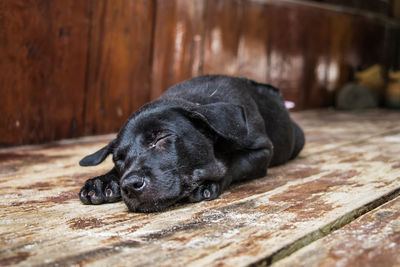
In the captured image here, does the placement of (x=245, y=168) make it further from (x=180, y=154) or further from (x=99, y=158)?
(x=99, y=158)

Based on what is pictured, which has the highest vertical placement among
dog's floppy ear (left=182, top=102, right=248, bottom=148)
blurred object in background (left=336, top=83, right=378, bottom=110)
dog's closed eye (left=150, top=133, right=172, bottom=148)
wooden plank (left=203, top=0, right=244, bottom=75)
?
wooden plank (left=203, top=0, right=244, bottom=75)

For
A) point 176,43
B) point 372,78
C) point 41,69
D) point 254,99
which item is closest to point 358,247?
point 254,99

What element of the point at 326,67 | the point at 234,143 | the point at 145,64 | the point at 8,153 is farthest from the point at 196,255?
the point at 326,67

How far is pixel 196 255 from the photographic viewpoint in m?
1.63

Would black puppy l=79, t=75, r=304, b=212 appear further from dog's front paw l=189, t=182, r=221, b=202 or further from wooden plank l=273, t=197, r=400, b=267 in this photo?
wooden plank l=273, t=197, r=400, b=267

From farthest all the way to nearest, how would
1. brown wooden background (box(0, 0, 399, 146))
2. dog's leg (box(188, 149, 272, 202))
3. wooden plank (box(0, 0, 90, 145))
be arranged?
brown wooden background (box(0, 0, 399, 146)) < wooden plank (box(0, 0, 90, 145)) < dog's leg (box(188, 149, 272, 202))

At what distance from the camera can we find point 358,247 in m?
1.69

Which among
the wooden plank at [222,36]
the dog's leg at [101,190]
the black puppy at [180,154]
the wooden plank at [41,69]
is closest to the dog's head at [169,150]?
the black puppy at [180,154]

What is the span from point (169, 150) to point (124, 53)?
2.46 metres

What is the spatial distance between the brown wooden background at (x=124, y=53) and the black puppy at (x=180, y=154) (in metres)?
1.48

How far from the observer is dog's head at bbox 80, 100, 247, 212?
7.26 ft

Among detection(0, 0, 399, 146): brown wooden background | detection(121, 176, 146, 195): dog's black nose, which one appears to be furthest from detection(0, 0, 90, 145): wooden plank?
detection(121, 176, 146, 195): dog's black nose

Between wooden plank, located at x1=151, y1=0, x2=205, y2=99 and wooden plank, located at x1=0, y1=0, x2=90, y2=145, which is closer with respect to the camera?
wooden plank, located at x1=0, y1=0, x2=90, y2=145

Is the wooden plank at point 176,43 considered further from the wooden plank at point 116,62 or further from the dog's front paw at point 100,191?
the dog's front paw at point 100,191
